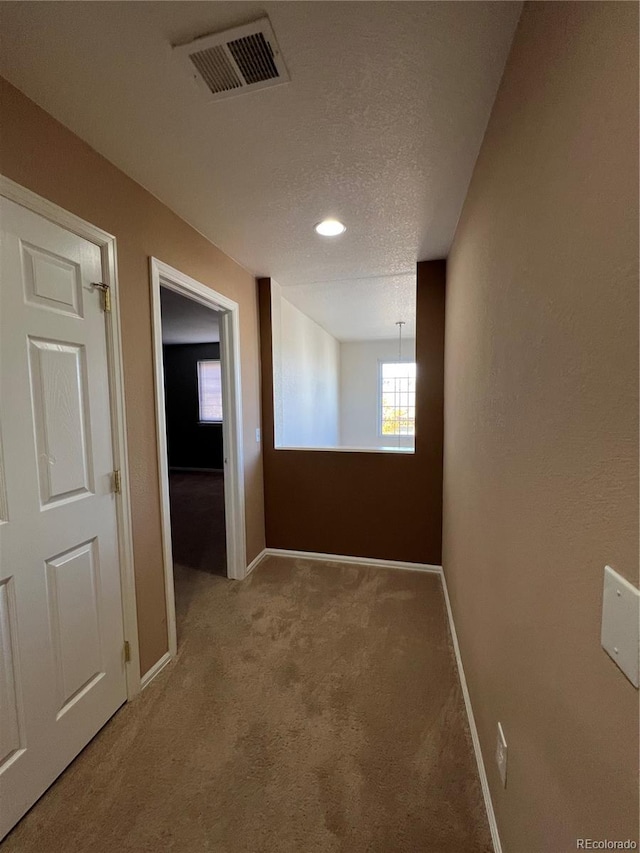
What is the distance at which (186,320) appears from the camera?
192 inches

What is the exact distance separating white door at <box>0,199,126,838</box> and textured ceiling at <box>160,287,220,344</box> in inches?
72.9

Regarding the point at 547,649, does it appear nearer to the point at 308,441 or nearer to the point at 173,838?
the point at 173,838

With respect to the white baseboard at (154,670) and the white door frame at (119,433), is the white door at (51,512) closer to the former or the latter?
the white door frame at (119,433)

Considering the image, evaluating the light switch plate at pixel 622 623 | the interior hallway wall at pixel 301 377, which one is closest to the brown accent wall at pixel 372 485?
the interior hallway wall at pixel 301 377

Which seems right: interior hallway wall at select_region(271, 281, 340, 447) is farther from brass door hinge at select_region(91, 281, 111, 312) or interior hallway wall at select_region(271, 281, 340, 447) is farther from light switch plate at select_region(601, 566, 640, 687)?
light switch plate at select_region(601, 566, 640, 687)

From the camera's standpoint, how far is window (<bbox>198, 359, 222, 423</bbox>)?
6.91 metres

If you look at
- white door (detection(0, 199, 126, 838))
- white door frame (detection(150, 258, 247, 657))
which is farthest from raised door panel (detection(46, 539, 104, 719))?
white door frame (detection(150, 258, 247, 657))

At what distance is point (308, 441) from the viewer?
460cm

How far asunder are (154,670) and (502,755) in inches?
63.6

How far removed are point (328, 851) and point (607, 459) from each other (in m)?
1.44

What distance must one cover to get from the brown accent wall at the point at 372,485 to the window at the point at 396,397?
4.22m

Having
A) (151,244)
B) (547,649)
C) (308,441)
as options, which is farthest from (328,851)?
(308,441)

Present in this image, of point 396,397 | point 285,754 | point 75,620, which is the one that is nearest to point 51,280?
point 75,620

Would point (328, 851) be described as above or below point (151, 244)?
below
